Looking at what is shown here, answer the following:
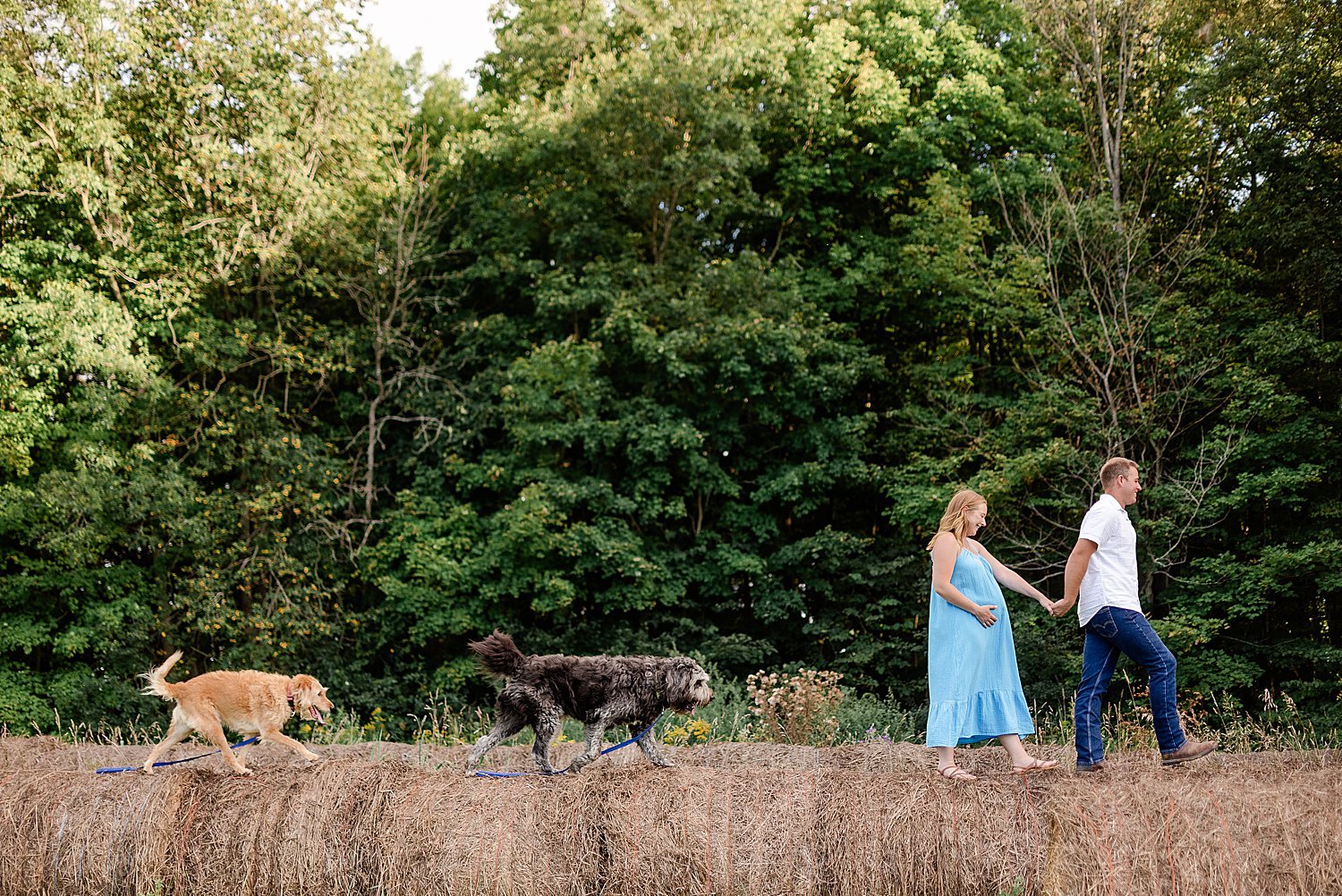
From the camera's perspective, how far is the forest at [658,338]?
1548cm

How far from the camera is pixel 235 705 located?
6.90 metres

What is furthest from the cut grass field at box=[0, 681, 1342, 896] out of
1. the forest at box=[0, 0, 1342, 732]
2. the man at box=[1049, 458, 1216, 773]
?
the forest at box=[0, 0, 1342, 732]

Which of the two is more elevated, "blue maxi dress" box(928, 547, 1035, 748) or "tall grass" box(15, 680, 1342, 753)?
"blue maxi dress" box(928, 547, 1035, 748)

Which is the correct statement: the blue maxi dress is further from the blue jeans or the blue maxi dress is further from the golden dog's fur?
the golden dog's fur

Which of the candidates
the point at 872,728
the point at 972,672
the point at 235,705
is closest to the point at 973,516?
the point at 972,672

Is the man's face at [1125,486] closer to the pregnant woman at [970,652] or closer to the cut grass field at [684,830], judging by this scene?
the pregnant woman at [970,652]

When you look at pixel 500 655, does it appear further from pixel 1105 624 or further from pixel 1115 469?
pixel 1115 469

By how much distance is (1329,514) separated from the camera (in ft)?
47.3

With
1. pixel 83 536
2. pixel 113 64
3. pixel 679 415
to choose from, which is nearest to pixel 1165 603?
Answer: pixel 679 415

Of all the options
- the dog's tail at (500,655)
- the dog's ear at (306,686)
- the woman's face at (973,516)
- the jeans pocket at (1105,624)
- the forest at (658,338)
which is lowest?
the dog's ear at (306,686)

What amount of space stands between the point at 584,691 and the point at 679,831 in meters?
1.17

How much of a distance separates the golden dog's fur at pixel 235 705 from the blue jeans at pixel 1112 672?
4.71m

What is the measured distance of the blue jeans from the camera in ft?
20.1

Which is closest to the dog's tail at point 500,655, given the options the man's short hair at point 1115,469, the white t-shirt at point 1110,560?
the white t-shirt at point 1110,560
